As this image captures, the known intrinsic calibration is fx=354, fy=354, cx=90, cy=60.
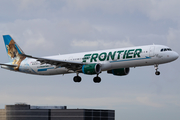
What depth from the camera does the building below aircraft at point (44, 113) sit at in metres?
124

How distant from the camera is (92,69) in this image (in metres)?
62.7

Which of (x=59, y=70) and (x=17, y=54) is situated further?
(x=17, y=54)

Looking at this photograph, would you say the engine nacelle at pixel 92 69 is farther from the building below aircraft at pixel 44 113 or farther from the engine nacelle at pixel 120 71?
the building below aircraft at pixel 44 113

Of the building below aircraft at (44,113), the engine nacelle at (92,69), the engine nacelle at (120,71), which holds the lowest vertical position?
the building below aircraft at (44,113)

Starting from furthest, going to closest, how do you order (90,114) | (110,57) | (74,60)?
(90,114) → (74,60) → (110,57)

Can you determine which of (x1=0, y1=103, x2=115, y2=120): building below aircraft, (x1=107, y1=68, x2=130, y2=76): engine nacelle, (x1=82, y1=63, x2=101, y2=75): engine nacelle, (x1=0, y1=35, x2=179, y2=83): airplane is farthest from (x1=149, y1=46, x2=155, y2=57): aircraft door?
(x1=0, y1=103, x2=115, y2=120): building below aircraft

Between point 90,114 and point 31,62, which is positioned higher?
point 31,62

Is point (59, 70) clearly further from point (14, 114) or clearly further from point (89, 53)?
point (14, 114)

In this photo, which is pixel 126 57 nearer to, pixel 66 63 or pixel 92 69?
A: pixel 92 69

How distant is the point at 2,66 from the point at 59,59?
13.8m

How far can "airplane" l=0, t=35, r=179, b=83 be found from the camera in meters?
60.2

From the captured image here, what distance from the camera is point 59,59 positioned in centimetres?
7019

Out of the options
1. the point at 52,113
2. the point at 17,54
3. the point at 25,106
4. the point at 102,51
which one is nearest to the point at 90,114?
the point at 52,113

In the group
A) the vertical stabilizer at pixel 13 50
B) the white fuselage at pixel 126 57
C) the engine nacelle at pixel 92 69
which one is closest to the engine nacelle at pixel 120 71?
the white fuselage at pixel 126 57
